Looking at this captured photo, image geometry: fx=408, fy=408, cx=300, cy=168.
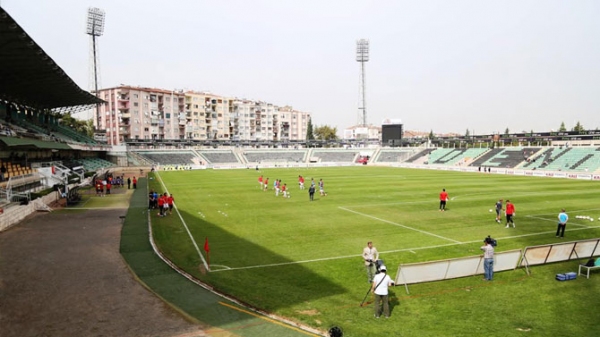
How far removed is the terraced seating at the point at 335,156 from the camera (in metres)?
111

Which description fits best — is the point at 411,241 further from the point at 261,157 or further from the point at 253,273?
the point at 261,157

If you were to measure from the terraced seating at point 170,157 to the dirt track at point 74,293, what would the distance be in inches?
2844

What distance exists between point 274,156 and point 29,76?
2832 inches

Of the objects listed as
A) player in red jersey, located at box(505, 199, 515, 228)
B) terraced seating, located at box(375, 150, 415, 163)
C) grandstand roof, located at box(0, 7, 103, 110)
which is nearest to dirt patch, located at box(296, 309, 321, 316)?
player in red jersey, located at box(505, 199, 515, 228)

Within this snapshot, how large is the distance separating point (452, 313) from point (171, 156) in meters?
91.3

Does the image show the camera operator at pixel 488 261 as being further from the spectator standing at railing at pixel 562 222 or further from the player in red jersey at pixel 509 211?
the player in red jersey at pixel 509 211

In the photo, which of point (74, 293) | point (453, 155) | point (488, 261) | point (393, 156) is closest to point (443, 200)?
point (488, 261)

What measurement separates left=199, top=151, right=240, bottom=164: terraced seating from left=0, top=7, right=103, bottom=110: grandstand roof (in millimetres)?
37487

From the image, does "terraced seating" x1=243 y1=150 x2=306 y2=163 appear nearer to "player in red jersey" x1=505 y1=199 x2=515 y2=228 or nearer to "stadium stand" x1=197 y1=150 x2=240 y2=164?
"stadium stand" x1=197 y1=150 x2=240 y2=164

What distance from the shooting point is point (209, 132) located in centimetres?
13575

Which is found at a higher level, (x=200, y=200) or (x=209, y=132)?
(x=209, y=132)

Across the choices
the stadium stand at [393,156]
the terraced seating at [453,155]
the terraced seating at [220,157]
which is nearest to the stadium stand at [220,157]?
the terraced seating at [220,157]

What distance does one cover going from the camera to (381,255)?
17.6m

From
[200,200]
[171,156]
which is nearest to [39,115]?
[171,156]
